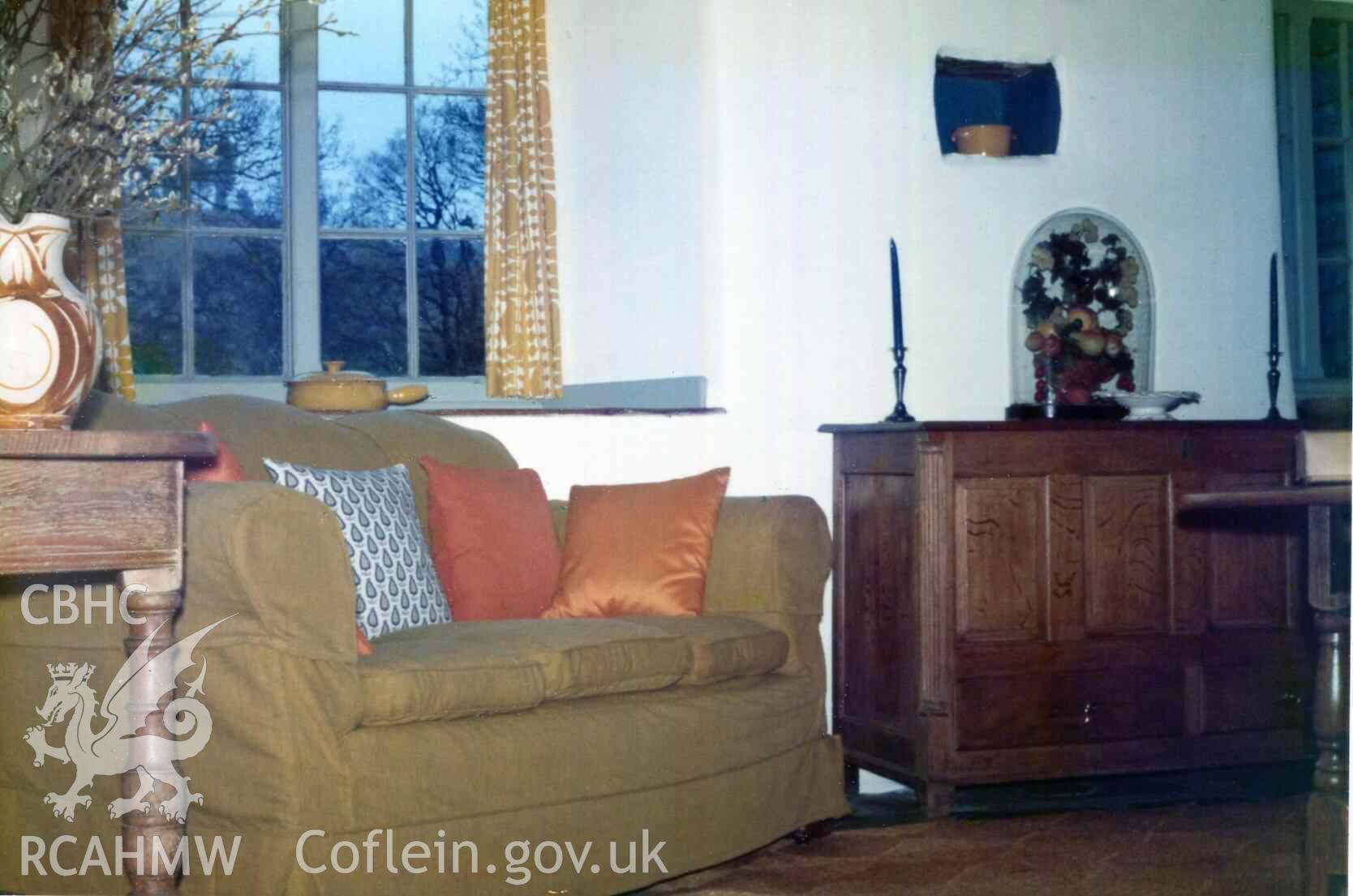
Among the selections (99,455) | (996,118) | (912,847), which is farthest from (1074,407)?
(99,455)

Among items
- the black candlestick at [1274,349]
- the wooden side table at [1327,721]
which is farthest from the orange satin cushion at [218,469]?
the black candlestick at [1274,349]

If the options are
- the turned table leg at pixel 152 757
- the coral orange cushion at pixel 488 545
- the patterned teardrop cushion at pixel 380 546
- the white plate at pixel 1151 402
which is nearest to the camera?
the turned table leg at pixel 152 757

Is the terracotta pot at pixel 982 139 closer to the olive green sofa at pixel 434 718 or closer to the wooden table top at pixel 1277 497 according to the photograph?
the olive green sofa at pixel 434 718

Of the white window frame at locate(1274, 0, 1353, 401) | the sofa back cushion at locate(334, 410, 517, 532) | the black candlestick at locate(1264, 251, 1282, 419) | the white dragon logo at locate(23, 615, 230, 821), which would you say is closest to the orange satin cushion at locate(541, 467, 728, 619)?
the sofa back cushion at locate(334, 410, 517, 532)

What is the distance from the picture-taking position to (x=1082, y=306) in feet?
13.7

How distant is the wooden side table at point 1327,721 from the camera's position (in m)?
2.20

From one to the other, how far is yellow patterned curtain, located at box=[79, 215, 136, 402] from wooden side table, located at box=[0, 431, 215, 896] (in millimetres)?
2138

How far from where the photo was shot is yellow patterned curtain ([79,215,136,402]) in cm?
388

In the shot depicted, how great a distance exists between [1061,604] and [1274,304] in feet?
3.96

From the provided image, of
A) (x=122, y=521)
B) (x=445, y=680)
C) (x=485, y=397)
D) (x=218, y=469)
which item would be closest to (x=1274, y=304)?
(x=485, y=397)

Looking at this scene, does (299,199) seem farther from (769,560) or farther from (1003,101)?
(1003,101)

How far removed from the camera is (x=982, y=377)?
4133mm

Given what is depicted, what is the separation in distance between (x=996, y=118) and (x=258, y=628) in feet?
9.27

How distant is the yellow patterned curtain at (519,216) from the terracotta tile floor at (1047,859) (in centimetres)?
172
